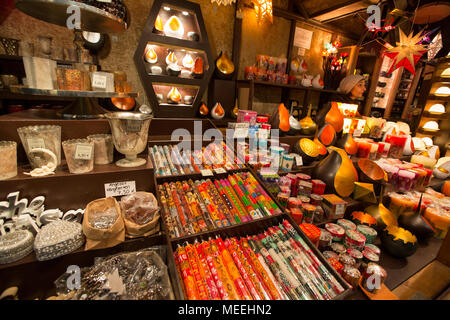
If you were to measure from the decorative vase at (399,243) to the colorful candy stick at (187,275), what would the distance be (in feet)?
5.39

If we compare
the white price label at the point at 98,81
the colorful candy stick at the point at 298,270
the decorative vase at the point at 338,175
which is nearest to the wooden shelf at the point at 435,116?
the decorative vase at the point at 338,175

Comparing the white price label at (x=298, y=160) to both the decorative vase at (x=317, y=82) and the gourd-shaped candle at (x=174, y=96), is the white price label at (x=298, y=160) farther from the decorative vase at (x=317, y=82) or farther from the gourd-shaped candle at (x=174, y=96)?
the decorative vase at (x=317, y=82)

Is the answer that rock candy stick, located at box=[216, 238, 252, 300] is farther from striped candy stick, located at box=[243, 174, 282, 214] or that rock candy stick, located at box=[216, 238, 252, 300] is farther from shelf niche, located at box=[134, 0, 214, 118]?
shelf niche, located at box=[134, 0, 214, 118]

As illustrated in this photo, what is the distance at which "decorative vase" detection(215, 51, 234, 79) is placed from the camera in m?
2.65

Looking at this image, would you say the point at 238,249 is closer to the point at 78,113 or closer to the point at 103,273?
the point at 103,273

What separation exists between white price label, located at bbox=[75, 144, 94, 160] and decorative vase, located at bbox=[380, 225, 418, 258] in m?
2.25

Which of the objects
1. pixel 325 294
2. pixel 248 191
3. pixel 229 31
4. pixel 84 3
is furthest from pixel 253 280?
pixel 229 31

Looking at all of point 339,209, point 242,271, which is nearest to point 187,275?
point 242,271

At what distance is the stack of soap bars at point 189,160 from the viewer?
1.50 metres

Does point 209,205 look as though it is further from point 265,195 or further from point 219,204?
point 265,195

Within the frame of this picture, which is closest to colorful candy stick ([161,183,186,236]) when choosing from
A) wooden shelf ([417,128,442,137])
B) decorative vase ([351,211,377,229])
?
decorative vase ([351,211,377,229])

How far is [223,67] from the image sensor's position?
105 inches
